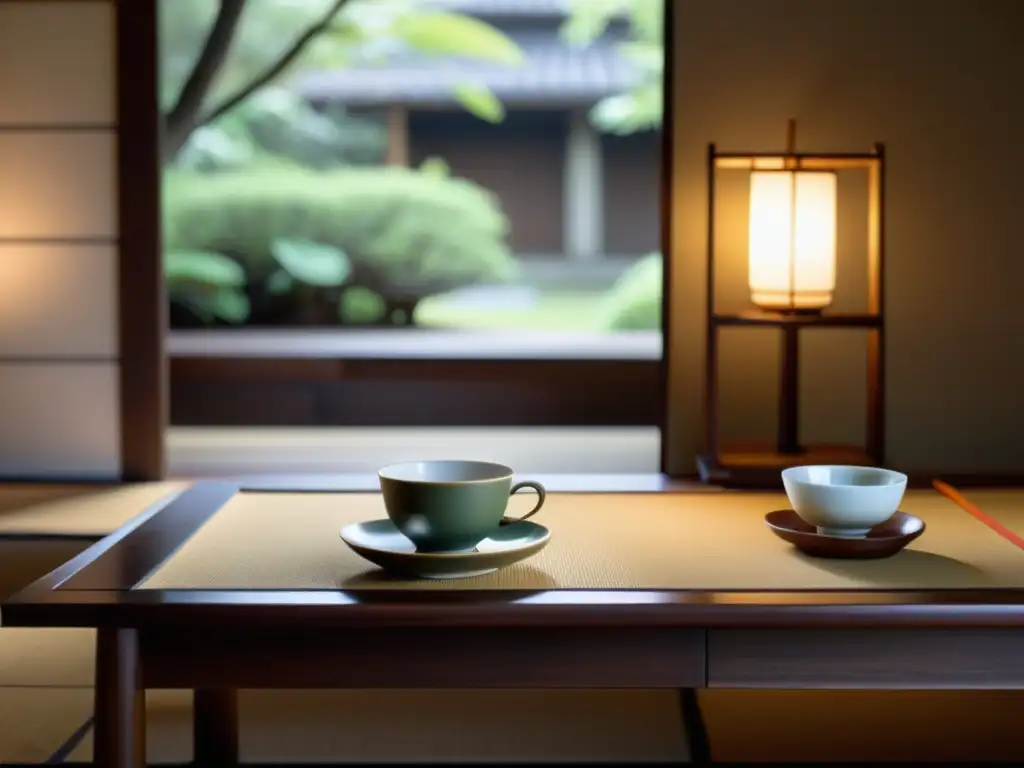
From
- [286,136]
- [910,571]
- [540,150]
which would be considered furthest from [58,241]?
[286,136]

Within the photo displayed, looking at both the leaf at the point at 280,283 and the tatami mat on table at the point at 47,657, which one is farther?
the leaf at the point at 280,283

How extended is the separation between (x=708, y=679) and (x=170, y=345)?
4.77 metres

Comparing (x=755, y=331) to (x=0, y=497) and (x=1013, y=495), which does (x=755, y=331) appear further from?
(x=0, y=497)

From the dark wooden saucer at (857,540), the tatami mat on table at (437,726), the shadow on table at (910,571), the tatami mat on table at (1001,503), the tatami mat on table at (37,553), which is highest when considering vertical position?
the dark wooden saucer at (857,540)

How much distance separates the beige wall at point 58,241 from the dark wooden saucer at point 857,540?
201cm

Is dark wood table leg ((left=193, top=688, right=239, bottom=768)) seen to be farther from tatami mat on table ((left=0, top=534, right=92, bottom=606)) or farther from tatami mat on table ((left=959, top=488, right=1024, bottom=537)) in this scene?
tatami mat on table ((left=959, top=488, right=1024, bottom=537))

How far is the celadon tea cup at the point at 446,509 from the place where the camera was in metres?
1.23

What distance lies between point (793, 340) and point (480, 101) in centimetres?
598

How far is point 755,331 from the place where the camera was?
9.17 ft

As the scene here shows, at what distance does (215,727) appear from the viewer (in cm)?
206

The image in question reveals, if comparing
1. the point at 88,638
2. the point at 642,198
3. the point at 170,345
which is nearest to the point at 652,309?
the point at 642,198

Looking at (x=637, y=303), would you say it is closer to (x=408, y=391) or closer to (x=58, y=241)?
(x=408, y=391)

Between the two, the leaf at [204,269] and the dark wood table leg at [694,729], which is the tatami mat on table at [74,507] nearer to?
the dark wood table leg at [694,729]

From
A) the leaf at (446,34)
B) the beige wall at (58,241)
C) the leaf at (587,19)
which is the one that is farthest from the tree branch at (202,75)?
the leaf at (587,19)
